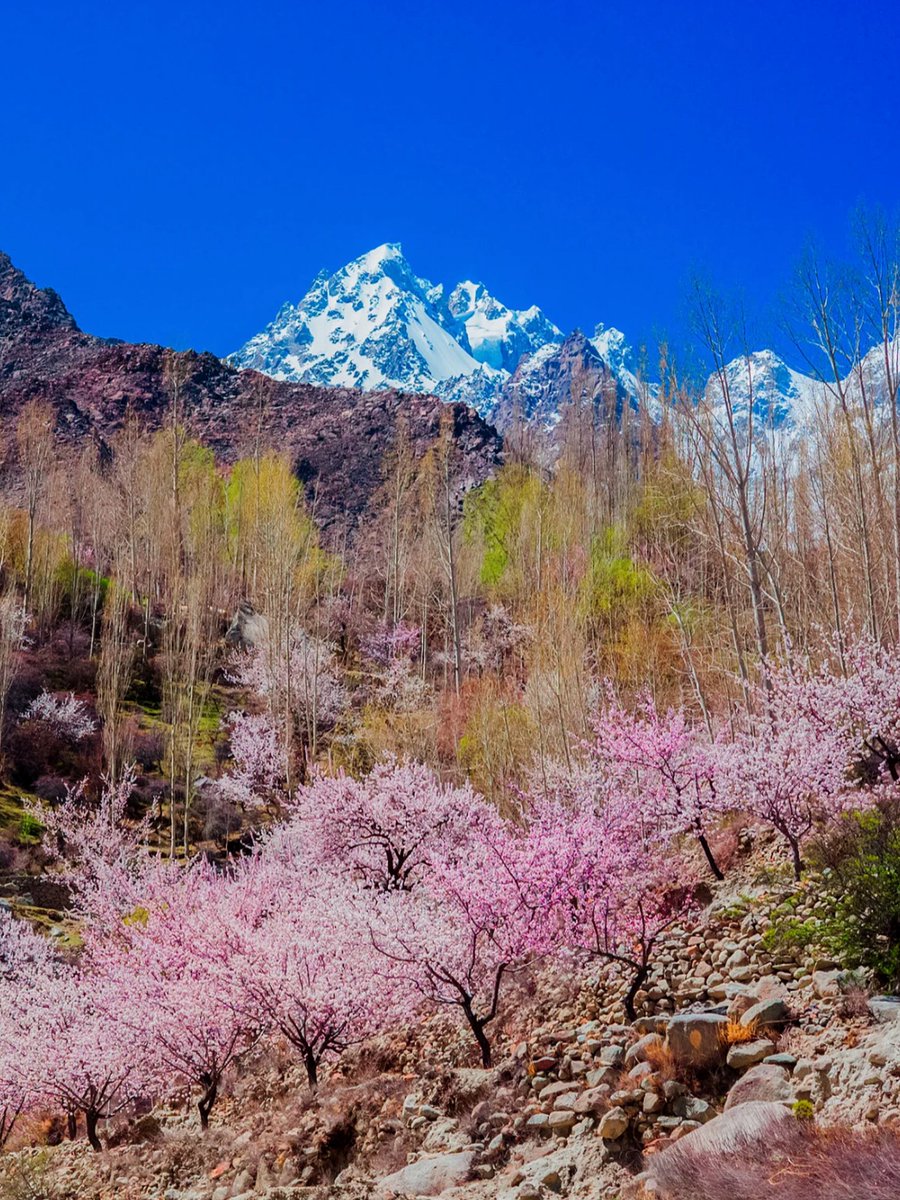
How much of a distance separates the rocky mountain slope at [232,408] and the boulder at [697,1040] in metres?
50.3

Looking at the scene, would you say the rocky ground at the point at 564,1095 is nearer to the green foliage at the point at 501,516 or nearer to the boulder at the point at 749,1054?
the boulder at the point at 749,1054

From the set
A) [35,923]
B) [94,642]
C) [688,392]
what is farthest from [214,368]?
[688,392]

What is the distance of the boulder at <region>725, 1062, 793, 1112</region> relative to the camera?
15.8ft

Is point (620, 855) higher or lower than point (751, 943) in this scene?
higher

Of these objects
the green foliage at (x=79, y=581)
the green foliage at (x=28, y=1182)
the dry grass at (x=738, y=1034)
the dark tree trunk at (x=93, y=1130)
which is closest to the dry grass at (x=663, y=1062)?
the dry grass at (x=738, y=1034)

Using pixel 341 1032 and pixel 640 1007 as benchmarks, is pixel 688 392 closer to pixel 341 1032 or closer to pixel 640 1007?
pixel 640 1007

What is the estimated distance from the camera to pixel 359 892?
8.99 m

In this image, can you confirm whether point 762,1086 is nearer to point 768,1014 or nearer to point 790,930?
point 768,1014

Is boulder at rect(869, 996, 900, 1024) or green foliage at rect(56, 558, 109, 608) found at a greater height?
green foliage at rect(56, 558, 109, 608)

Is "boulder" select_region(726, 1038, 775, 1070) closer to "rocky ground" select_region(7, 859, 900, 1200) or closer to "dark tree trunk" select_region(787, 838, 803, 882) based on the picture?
"rocky ground" select_region(7, 859, 900, 1200)

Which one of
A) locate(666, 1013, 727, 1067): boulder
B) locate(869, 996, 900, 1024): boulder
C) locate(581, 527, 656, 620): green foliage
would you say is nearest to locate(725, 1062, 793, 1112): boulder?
locate(666, 1013, 727, 1067): boulder

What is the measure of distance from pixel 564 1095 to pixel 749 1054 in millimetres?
1424

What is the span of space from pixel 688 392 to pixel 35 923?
15772 millimetres

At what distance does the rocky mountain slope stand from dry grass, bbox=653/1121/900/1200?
51.8 m
